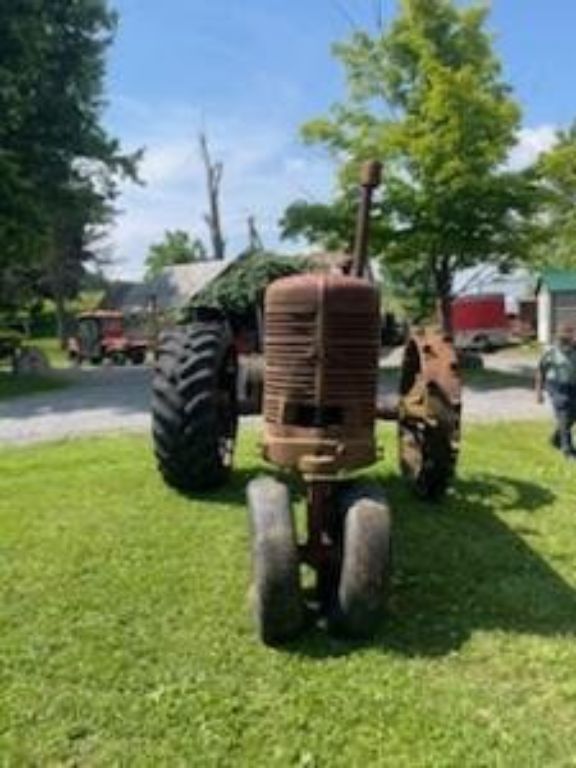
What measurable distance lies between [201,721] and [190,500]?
158 inches

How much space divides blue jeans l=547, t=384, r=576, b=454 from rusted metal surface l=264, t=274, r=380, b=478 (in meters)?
7.42

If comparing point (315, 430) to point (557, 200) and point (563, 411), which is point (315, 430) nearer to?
point (563, 411)

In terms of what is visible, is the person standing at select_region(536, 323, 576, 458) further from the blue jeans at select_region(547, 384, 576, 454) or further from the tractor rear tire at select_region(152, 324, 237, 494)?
the tractor rear tire at select_region(152, 324, 237, 494)

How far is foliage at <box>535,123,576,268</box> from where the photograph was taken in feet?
92.6

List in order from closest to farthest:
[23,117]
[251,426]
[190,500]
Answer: [190,500] < [251,426] < [23,117]

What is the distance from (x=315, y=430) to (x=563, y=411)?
26.3 ft

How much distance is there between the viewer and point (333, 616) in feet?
22.0

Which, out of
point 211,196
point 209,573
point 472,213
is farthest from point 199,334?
point 211,196

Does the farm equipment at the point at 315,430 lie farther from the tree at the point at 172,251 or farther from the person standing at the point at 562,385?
the tree at the point at 172,251

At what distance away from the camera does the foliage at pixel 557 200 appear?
28.2m

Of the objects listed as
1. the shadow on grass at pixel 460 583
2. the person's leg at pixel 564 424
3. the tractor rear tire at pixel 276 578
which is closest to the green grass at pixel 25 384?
the person's leg at pixel 564 424

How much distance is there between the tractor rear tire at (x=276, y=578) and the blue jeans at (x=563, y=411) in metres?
8.37

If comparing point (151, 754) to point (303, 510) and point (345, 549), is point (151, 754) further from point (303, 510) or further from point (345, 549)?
point (303, 510)

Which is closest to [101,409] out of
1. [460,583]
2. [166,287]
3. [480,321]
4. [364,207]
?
[364,207]
